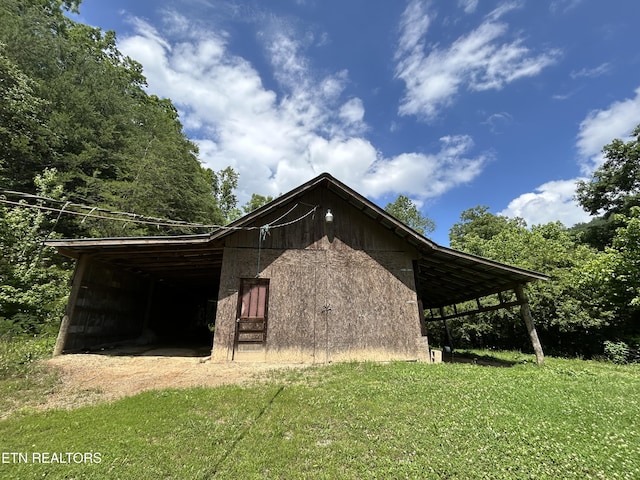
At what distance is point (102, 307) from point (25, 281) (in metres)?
3.22

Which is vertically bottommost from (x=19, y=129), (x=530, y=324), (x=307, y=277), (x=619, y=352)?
(x=619, y=352)

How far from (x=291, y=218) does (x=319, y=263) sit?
5.70 feet

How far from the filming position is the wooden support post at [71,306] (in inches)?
320

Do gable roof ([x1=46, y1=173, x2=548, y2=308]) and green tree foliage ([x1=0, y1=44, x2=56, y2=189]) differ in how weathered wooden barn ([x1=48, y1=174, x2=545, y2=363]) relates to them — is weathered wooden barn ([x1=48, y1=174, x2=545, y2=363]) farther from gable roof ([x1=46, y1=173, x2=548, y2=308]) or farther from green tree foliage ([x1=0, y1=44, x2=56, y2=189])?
green tree foliage ([x1=0, y1=44, x2=56, y2=189])

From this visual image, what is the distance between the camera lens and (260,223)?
9.22m

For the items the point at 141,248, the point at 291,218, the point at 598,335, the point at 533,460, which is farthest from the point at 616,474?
the point at 598,335

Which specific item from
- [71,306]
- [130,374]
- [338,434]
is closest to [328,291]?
[338,434]

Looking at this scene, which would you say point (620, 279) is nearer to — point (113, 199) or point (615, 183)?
point (615, 183)

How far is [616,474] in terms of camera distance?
3195 mm

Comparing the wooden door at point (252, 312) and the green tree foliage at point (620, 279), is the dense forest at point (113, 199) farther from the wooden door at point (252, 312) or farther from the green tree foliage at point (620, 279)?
the wooden door at point (252, 312)

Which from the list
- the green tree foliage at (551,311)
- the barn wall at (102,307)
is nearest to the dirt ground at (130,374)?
the barn wall at (102,307)

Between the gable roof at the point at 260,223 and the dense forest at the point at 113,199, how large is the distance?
115 cm

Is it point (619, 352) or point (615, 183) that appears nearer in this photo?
point (619, 352)

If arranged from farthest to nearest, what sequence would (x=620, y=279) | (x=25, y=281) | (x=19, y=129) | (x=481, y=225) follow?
(x=481, y=225) → (x=19, y=129) → (x=620, y=279) → (x=25, y=281)
